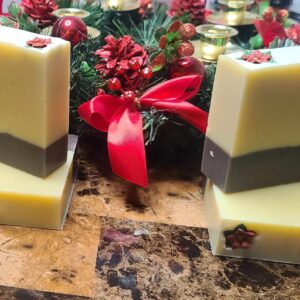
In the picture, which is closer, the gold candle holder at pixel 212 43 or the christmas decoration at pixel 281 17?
the gold candle holder at pixel 212 43

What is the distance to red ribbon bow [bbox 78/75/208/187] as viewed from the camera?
28.1 inches

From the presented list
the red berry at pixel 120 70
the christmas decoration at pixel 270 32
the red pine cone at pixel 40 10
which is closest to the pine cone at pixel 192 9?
the christmas decoration at pixel 270 32

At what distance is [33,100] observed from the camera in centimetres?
64

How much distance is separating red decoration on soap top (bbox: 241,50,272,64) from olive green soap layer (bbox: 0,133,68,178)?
0.26 meters

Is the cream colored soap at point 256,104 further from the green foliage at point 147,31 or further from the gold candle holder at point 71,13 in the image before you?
the gold candle holder at point 71,13

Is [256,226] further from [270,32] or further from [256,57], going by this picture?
[270,32]

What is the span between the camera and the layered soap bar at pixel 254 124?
612 millimetres

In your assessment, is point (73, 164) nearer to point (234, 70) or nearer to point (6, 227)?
point (6, 227)

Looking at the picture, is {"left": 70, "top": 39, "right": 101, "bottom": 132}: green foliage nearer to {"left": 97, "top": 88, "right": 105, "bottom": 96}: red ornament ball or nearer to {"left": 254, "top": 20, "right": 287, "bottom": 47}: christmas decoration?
{"left": 97, "top": 88, "right": 105, "bottom": 96}: red ornament ball

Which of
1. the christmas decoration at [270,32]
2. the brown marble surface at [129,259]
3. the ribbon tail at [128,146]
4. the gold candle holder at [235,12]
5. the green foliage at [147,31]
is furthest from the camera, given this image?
the gold candle holder at [235,12]

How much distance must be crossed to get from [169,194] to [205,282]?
18cm

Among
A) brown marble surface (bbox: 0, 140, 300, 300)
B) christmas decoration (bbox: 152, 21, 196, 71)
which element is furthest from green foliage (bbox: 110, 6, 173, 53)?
brown marble surface (bbox: 0, 140, 300, 300)

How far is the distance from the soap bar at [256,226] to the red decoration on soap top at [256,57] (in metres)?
0.18

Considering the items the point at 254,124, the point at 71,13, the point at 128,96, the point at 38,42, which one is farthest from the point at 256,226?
the point at 71,13
